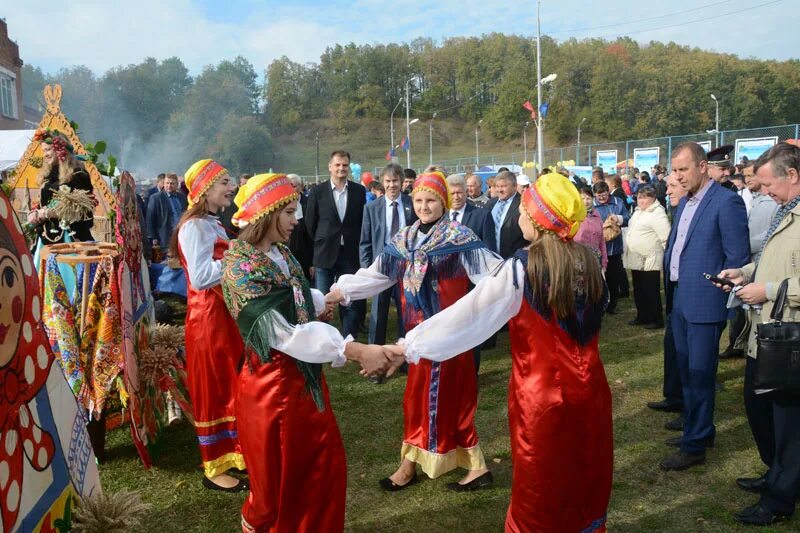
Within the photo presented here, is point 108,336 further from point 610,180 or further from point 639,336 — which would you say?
point 610,180

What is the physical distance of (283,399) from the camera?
8.93 feet

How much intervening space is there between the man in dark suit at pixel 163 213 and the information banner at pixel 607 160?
86.8 feet

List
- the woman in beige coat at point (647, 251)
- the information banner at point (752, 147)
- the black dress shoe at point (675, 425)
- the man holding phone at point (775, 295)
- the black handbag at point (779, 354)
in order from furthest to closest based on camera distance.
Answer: the information banner at point (752, 147) → the woman in beige coat at point (647, 251) → the black dress shoe at point (675, 425) → the man holding phone at point (775, 295) → the black handbag at point (779, 354)

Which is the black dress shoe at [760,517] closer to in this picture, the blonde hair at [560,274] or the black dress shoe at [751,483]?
the black dress shoe at [751,483]

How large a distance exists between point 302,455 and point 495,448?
252cm

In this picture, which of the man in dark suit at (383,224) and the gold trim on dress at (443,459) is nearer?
the gold trim on dress at (443,459)

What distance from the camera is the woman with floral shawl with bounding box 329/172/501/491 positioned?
404 centimetres

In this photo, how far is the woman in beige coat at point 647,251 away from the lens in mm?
8211

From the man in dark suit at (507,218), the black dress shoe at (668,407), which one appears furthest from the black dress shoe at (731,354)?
the man in dark suit at (507,218)

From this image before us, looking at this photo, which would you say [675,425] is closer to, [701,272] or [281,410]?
[701,272]

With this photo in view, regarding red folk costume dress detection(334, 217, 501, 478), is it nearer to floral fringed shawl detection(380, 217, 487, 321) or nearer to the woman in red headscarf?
floral fringed shawl detection(380, 217, 487, 321)

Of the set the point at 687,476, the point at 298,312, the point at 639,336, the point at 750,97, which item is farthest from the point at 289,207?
the point at 750,97

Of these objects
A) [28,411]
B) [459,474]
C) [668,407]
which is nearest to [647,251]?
[668,407]

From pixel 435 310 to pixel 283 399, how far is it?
1685 mm
